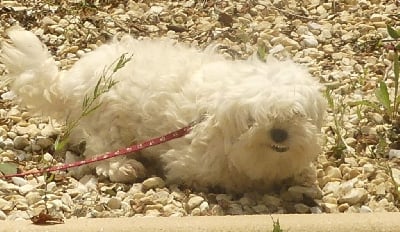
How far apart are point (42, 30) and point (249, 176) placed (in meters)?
1.77

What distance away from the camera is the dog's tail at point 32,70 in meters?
3.47

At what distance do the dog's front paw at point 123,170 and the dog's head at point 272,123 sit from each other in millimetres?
386

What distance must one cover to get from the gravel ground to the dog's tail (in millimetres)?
194

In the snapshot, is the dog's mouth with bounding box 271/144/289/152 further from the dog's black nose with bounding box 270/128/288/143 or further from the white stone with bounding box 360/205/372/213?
the white stone with bounding box 360/205/372/213

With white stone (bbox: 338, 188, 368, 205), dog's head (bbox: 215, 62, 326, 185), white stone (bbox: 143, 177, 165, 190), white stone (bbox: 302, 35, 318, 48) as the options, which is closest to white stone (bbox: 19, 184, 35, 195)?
white stone (bbox: 143, 177, 165, 190)

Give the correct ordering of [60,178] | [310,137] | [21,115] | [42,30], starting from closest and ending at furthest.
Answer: [310,137], [60,178], [21,115], [42,30]

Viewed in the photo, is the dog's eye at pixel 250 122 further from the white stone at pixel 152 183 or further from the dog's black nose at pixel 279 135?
the white stone at pixel 152 183

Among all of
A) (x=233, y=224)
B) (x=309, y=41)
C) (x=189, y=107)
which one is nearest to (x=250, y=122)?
(x=189, y=107)

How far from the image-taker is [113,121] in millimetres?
3330

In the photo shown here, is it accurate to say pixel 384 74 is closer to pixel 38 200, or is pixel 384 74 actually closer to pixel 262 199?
pixel 262 199

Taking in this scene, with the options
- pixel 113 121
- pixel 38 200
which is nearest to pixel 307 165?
pixel 113 121

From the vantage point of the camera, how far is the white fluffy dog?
2.99 m

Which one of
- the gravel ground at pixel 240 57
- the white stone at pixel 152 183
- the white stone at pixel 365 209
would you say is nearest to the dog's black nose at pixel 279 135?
the gravel ground at pixel 240 57

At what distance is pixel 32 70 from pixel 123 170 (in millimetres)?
594
